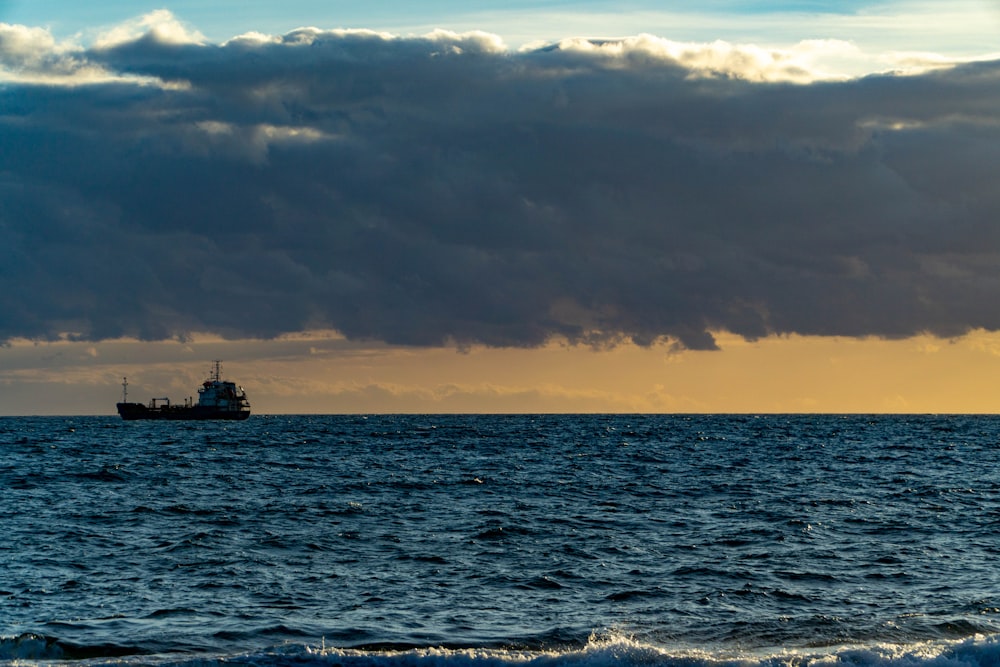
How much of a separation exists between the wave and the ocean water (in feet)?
0.21

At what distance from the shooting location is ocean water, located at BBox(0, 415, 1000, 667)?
23.3 m

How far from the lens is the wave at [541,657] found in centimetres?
2156

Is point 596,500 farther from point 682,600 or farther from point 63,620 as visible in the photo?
point 63,620

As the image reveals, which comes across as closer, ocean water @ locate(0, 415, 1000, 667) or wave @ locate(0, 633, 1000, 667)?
wave @ locate(0, 633, 1000, 667)

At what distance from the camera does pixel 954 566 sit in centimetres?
3322

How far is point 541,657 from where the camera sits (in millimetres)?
21875

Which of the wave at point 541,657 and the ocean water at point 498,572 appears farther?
the ocean water at point 498,572

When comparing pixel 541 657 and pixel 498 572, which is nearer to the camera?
pixel 541 657

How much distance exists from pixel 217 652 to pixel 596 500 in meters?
31.7

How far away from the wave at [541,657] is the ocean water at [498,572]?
0.21 ft

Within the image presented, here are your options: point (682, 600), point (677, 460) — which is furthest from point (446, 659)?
point (677, 460)

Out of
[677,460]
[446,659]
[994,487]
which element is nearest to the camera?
[446,659]

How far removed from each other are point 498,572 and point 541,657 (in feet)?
33.2

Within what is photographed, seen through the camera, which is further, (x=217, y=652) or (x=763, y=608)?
(x=763, y=608)
